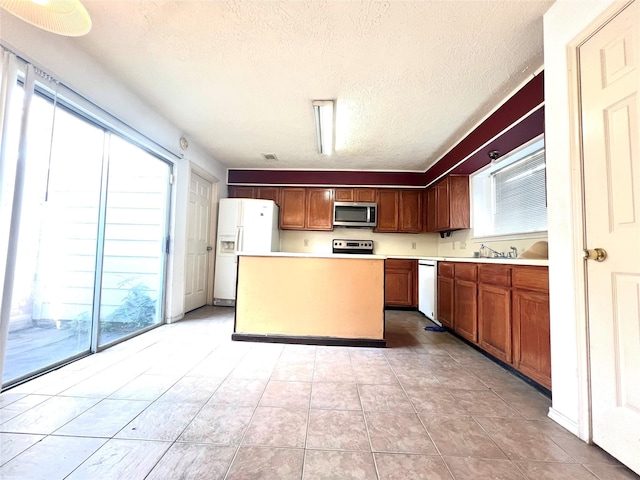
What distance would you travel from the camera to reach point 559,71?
148cm

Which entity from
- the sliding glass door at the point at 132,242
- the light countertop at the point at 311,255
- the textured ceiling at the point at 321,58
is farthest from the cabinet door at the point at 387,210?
the sliding glass door at the point at 132,242

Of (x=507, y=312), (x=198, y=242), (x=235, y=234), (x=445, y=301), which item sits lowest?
(x=445, y=301)

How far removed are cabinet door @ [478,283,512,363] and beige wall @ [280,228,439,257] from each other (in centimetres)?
257

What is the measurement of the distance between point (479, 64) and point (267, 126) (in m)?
2.23

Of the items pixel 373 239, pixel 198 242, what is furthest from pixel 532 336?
pixel 198 242

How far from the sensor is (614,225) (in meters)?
1.22

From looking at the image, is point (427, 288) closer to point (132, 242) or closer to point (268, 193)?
point (268, 193)

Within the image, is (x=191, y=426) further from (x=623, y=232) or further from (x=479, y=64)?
(x=479, y=64)

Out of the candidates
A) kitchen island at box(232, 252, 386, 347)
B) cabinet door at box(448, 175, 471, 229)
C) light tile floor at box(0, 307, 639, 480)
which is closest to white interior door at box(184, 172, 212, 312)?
kitchen island at box(232, 252, 386, 347)

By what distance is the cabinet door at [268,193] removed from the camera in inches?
194

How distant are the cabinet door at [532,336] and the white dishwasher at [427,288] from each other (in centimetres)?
149

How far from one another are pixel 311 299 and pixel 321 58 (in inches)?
83.0

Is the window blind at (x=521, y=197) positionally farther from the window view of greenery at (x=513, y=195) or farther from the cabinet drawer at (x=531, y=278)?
the cabinet drawer at (x=531, y=278)

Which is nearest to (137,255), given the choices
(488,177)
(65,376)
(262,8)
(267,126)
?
(65,376)
